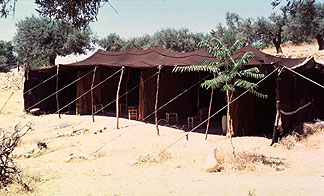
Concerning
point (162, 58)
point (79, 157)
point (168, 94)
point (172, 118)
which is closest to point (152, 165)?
point (79, 157)

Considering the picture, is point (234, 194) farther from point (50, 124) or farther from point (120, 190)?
point (50, 124)

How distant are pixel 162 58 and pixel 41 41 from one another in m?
18.5

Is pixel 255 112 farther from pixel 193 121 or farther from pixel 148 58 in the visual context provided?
pixel 148 58

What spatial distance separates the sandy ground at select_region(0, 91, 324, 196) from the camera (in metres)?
4.51

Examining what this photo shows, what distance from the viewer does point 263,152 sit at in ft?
23.6

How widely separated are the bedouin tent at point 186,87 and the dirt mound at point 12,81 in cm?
1153

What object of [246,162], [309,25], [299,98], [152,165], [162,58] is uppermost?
[309,25]

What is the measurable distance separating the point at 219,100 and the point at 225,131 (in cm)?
280

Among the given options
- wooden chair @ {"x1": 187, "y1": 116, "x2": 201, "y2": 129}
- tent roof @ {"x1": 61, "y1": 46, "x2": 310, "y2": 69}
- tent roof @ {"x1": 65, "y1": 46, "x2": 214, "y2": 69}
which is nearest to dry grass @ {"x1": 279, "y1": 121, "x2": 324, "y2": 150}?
tent roof @ {"x1": 61, "y1": 46, "x2": 310, "y2": 69}

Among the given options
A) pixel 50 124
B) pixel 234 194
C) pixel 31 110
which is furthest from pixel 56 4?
pixel 31 110

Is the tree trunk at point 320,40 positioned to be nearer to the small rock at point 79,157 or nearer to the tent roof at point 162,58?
the tent roof at point 162,58

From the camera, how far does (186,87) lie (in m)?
12.0

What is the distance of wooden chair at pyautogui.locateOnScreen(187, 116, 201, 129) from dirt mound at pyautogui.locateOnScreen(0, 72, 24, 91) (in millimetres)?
17679

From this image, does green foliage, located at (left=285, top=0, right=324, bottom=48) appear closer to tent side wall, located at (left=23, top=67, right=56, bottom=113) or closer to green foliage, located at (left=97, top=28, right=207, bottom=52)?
green foliage, located at (left=97, top=28, right=207, bottom=52)
